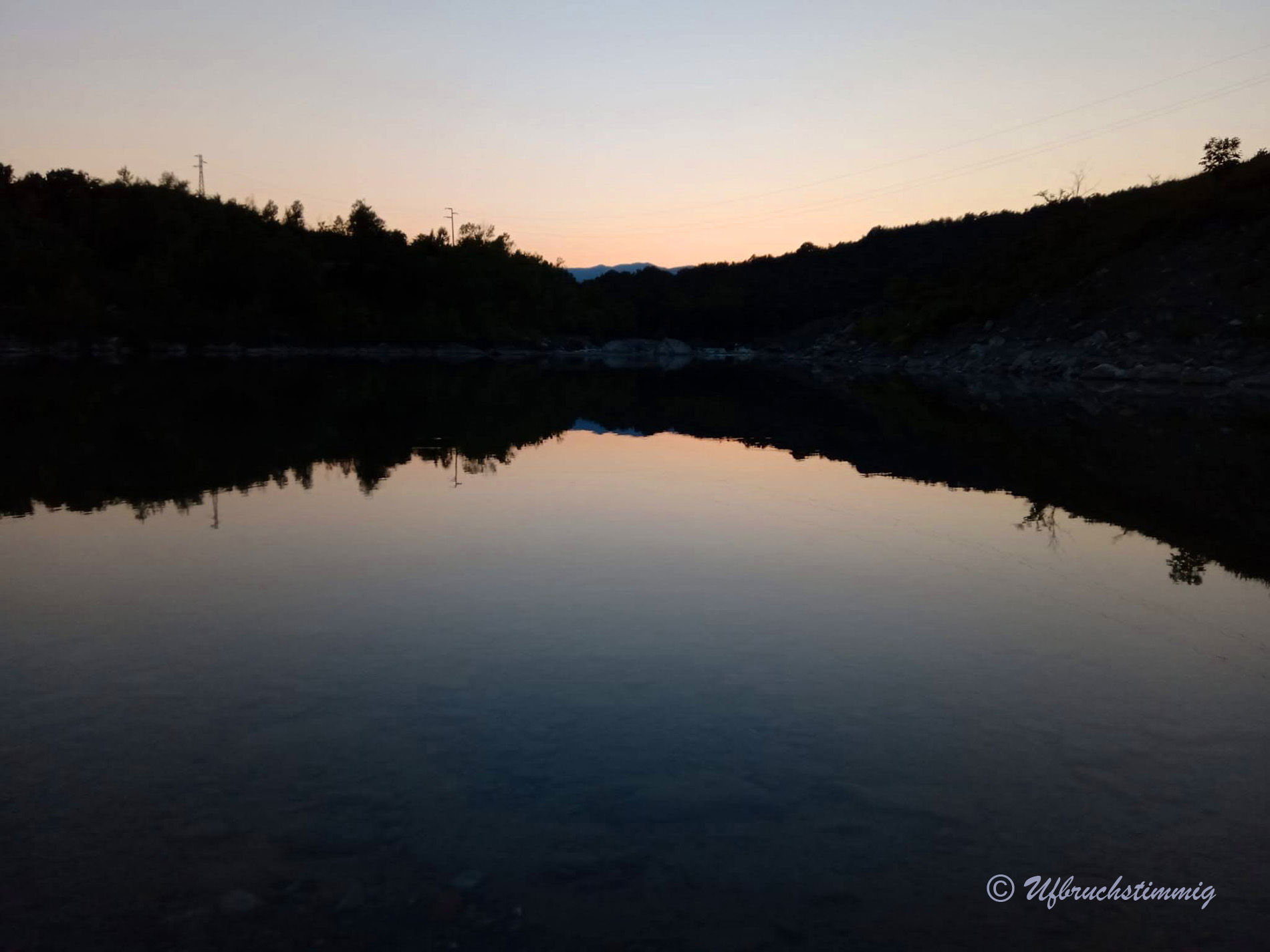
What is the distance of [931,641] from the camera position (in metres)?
8.23

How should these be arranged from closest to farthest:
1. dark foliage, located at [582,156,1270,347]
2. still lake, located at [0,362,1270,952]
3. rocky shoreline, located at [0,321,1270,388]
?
still lake, located at [0,362,1270,952] < rocky shoreline, located at [0,321,1270,388] < dark foliage, located at [582,156,1270,347]

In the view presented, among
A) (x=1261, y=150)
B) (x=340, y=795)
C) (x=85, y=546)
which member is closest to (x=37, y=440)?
(x=85, y=546)

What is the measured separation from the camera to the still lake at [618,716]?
4.25 meters

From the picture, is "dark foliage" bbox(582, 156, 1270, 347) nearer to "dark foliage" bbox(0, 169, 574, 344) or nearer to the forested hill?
the forested hill

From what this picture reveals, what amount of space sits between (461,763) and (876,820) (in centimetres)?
241

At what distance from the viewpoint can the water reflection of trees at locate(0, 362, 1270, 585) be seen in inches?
577

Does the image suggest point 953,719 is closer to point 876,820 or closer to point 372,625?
point 876,820

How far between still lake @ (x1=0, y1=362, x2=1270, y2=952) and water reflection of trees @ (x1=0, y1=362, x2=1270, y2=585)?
0.96 feet

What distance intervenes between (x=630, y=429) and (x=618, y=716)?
70.9ft

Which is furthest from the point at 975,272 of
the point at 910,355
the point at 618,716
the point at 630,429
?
the point at 618,716

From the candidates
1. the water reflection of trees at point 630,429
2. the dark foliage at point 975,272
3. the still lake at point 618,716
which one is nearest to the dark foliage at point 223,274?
the water reflection of trees at point 630,429

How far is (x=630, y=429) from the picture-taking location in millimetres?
27703

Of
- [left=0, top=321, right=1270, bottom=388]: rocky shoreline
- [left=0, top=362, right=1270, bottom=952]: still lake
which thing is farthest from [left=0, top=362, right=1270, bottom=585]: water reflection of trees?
[left=0, top=321, right=1270, bottom=388]: rocky shoreline

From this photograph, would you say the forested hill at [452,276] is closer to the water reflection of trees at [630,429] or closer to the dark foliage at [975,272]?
the dark foliage at [975,272]
